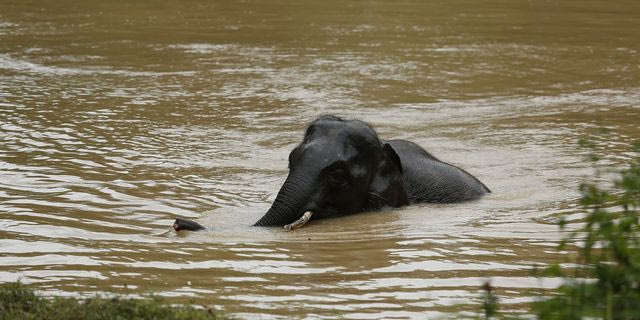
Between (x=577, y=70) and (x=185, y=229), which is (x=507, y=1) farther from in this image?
(x=185, y=229)

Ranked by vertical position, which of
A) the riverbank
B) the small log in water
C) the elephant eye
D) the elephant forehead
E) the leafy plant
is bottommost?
the small log in water

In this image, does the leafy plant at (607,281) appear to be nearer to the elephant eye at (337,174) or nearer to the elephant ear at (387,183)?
the elephant eye at (337,174)

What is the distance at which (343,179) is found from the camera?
10.1 meters

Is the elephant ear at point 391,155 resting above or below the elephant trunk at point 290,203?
above

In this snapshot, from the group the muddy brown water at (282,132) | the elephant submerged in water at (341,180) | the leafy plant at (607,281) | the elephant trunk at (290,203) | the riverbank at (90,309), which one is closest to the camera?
the leafy plant at (607,281)

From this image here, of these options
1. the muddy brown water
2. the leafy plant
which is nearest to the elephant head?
the muddy brown water

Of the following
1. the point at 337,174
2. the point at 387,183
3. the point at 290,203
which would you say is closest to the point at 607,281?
the point at 290,203

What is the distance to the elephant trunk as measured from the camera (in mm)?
9609

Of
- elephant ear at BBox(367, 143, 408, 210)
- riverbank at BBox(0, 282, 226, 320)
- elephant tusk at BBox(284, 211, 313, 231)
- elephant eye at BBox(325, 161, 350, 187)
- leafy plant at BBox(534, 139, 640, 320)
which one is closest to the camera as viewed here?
leafy plant at BBox(534, 139, 640, 320)

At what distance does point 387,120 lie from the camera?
51.6 feet

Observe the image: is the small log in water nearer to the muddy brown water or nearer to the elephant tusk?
the muddy brown water

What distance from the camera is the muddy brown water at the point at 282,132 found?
7.75 metres

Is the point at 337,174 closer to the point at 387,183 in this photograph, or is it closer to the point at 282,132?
the point at 387,183

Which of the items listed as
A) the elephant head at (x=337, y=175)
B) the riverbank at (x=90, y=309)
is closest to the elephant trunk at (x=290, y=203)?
the elephant head at (x=337, y=175)
